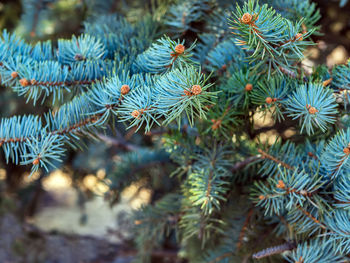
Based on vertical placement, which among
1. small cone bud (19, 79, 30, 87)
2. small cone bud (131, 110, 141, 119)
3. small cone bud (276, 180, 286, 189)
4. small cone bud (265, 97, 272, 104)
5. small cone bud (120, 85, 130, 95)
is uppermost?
small cone bud (265, 97, 272, 104)

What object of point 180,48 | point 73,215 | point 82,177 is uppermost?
point 180,48

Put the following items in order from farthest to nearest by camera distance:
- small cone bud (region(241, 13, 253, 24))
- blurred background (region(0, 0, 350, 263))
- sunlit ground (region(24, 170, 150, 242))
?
sunlit ground (region(24, 170, 150, 242))
blurred background (region(0, 0, 350, 263))
small cone bud (region(241, 13, 253, 24))

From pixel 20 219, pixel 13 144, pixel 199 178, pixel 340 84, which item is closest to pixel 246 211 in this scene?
pixel 199 178

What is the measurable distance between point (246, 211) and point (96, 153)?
662 mm

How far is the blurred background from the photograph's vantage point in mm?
733

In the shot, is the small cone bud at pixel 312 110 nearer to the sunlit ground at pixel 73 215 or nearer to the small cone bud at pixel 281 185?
the small cone bud at pixel 281 185

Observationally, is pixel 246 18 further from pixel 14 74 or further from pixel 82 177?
pixel 82 177

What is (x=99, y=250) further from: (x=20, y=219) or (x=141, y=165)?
(x=141, y=165)

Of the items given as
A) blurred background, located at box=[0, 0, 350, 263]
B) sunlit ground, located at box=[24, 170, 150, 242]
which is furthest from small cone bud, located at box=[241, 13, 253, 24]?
sunlit ground, located at box=[24, 170, 150, 242]

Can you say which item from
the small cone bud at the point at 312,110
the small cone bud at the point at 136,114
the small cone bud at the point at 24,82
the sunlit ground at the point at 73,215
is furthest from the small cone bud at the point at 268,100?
the sunlit ground at the point at 73,215

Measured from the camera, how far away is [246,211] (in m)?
0.53

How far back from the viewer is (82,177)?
1079mm

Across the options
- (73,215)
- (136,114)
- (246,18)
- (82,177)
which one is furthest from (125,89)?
(73,215)

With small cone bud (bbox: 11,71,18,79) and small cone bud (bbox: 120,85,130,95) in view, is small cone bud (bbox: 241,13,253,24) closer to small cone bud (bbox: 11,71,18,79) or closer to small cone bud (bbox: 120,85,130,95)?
small cone bud (bbox: 120,85,130,95)
